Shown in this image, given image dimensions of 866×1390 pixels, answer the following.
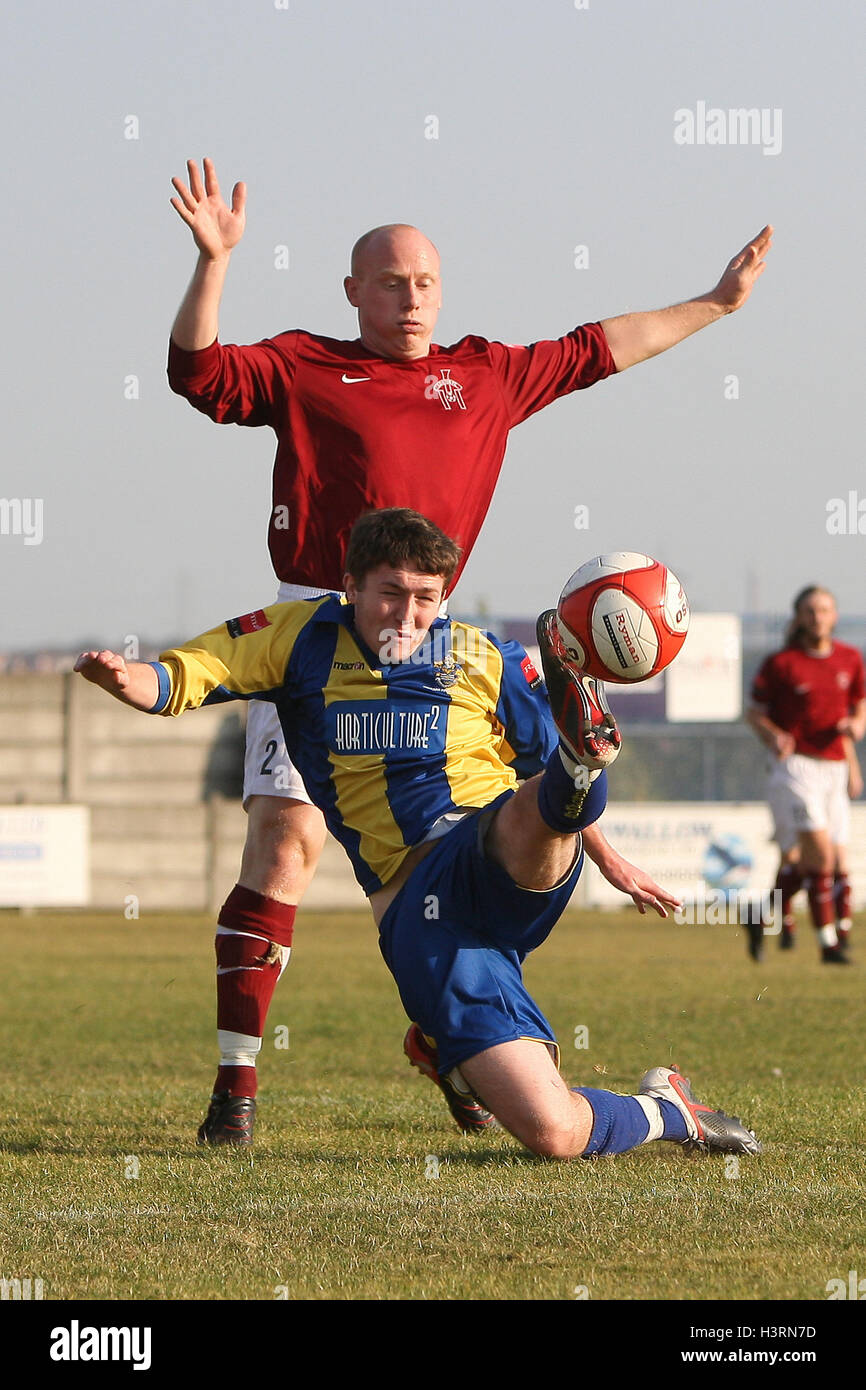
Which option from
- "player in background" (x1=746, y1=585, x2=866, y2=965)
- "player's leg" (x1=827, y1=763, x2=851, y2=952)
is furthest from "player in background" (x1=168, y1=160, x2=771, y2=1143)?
"player's leg" (x1=827, y1=763, x2=851, y2=952)

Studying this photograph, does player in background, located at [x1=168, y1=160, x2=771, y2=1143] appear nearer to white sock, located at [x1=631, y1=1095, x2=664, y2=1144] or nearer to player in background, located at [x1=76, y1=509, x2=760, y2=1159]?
player in background, located at [x1=76, y1=509, x2=760, y2=1159]

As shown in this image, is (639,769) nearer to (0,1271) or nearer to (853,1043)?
(853,1043)

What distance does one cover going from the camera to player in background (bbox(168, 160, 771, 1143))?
5.31m

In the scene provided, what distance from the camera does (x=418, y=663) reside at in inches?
190

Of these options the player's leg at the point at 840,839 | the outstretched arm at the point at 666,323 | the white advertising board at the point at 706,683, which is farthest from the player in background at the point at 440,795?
the white advertising board at the point at 706,683

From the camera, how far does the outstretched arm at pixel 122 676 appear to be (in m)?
4.26

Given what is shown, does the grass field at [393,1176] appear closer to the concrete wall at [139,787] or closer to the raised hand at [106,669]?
the raised hand at [106,669]

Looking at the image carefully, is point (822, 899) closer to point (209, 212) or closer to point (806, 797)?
point (806, 797)

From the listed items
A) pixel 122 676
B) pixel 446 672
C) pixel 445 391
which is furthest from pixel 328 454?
pixel 122 676

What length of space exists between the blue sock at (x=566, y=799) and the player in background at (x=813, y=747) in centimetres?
943

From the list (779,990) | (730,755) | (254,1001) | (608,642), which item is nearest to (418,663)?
(608,642)

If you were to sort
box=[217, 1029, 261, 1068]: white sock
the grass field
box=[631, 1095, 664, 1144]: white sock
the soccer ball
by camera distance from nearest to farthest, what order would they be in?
the grass field, the soccer ball, box=[631, 1095, 664, 1144]: white sock, box=[217, 1029, 261, 1068]: white sock
